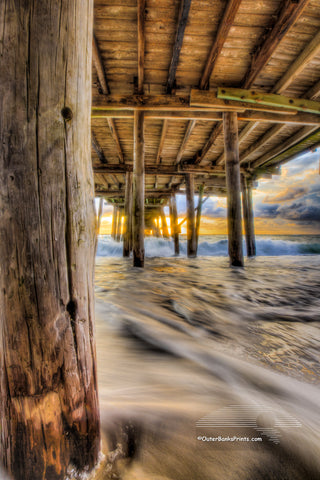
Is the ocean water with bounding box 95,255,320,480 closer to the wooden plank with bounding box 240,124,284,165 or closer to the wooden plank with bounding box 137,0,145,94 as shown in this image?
the wooden plank with bounding box 137,0,145,94

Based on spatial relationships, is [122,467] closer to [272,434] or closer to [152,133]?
[272,434]

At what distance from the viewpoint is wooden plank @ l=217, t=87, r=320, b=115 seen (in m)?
4.57

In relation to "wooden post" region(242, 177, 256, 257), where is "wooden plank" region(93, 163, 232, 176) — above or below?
above

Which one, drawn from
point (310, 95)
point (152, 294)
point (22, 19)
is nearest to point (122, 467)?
point (22, 19)

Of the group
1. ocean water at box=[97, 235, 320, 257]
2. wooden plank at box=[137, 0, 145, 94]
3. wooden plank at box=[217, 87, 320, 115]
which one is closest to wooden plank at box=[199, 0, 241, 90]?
wooden plank at box=[217, 87, 320, 115]

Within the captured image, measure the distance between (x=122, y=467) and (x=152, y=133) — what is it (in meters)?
7.20

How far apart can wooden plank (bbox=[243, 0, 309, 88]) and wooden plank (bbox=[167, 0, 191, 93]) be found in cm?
142

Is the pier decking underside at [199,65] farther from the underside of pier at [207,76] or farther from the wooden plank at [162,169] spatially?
the wooden plank at [162,169]

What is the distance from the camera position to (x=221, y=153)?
26.3ft

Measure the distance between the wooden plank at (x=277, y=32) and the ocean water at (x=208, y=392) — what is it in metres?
4.15

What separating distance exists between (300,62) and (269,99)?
0.81 metres

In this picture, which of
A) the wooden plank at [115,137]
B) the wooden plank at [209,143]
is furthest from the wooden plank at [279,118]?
the wooden plank at [115,137]

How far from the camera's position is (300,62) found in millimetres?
3916

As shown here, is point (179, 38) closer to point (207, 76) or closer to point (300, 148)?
point (207, 76)
